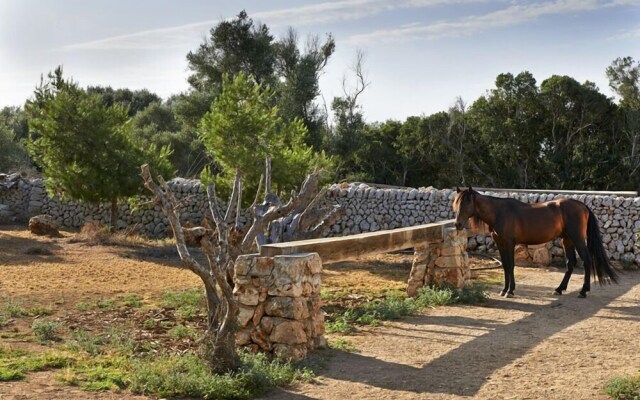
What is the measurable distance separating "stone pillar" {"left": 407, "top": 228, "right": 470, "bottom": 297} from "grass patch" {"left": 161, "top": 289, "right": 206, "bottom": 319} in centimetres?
339

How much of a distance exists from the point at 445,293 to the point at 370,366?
406 cm

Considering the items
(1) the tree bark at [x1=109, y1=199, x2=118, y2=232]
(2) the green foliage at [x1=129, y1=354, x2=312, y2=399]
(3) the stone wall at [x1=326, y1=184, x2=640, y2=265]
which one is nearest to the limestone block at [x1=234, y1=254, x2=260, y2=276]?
(2) the green foliage at [x1=129, y1=354, x2=312, y2=399]

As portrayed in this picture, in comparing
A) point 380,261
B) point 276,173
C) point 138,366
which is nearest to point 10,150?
point 276,173

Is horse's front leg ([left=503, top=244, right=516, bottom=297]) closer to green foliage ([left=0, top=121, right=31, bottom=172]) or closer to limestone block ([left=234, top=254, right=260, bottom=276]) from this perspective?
limestone block ([left=234, top=254, right=260, bottom=276])

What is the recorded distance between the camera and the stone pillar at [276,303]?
707 cm

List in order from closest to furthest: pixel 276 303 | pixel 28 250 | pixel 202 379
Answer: pixel 202 379, pixel 276 303, pixel 28 250

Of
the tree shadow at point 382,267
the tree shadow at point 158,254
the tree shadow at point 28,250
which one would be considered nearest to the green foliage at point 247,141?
the tree shadow at point 158,254

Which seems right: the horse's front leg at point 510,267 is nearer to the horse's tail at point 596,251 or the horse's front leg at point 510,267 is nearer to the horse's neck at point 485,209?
the horse's neck at point 485,209

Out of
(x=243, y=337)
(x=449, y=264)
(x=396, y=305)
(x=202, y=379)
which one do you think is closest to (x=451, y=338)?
(x=396, y=305)

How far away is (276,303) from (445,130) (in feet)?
84.8

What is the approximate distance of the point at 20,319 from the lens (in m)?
9.23

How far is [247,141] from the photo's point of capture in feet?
62.0

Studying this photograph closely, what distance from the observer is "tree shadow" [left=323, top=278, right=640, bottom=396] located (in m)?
6.37

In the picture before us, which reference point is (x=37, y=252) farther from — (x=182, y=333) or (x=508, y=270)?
(x=508, y=270)
